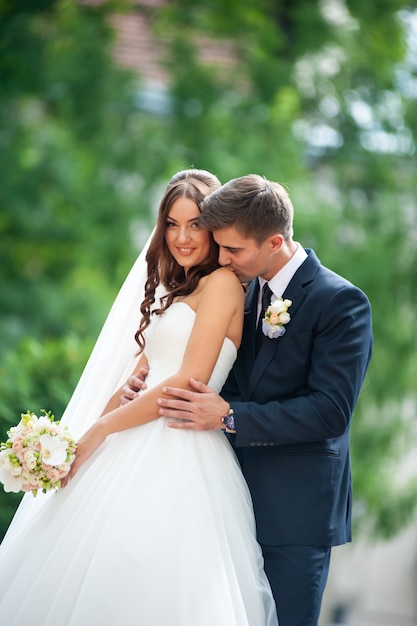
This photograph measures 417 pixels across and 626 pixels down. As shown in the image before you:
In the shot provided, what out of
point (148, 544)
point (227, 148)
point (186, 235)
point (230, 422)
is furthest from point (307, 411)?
point (227, 148)

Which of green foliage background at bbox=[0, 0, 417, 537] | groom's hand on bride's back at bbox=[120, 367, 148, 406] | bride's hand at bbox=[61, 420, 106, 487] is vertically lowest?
bride's hand at bbox=[61, 420, 106, 487]

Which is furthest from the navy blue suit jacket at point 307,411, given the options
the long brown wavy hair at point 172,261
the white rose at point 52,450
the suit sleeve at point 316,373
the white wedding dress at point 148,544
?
the white rose at point 52,450

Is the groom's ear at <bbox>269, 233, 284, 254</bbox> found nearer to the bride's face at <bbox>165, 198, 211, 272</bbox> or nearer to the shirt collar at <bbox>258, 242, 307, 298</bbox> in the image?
the shirt collar at <bbox>258, 242, 307, 298</bbox>

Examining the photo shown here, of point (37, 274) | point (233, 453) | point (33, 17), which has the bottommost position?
point (233, 453)

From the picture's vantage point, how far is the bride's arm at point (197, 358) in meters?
3.59

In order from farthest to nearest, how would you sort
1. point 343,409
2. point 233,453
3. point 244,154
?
point 244,154 < point 233,453 < point 343,409

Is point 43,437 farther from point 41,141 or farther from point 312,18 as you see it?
point 312,18

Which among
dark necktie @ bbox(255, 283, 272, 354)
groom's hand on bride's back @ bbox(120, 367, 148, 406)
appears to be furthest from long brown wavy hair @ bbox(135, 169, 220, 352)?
dark necktie @ bbox(255, 283, 272, 354)

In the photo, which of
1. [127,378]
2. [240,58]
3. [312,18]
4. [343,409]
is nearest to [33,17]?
[240,58]

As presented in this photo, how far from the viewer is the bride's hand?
3.66 m

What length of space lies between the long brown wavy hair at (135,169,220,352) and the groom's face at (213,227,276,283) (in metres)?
0.18

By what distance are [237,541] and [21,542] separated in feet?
2.66

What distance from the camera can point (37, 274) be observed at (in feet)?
32.0

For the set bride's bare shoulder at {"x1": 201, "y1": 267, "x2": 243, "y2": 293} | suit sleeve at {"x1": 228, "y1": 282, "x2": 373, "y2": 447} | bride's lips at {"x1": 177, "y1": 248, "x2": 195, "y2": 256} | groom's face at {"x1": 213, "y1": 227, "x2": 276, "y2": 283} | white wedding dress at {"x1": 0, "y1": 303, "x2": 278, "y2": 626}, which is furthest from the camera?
bride's lips at {"x1": 177, "y1": 248, "x2": 195, "y2": 256}
